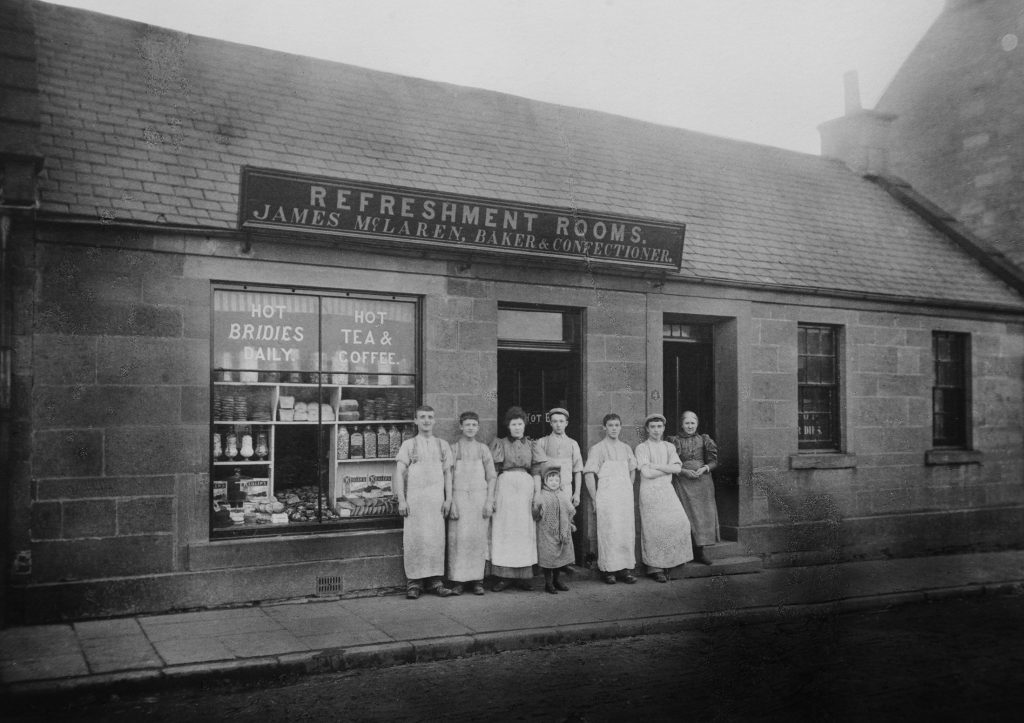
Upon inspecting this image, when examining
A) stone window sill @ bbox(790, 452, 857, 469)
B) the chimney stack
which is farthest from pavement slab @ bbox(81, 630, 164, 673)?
the chimney stack

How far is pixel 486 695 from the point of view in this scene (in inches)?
239

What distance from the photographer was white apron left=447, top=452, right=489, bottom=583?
29.8 feet

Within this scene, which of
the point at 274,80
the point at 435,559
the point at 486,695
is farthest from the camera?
the point at 274,80

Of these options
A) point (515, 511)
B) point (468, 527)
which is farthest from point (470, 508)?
point (515, 511)

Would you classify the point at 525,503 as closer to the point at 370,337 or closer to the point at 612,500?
the point at 612,500

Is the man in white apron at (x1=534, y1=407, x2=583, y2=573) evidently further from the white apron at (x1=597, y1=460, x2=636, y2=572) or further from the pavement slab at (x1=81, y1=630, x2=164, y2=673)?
the pavement slab at (x1=81, y1=630, x2=164, y2=673)

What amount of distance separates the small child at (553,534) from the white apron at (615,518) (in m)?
0.56

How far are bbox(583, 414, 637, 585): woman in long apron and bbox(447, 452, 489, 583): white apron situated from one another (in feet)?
4.60

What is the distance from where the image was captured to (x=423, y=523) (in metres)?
8.96

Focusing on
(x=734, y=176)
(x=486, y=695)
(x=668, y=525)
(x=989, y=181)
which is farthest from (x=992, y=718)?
(x=989, y=181)

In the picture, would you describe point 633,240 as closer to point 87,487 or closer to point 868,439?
point 868,439

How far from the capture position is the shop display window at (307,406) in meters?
8.68

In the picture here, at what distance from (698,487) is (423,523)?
3.72 meters

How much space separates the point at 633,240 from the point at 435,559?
4.32 meters
